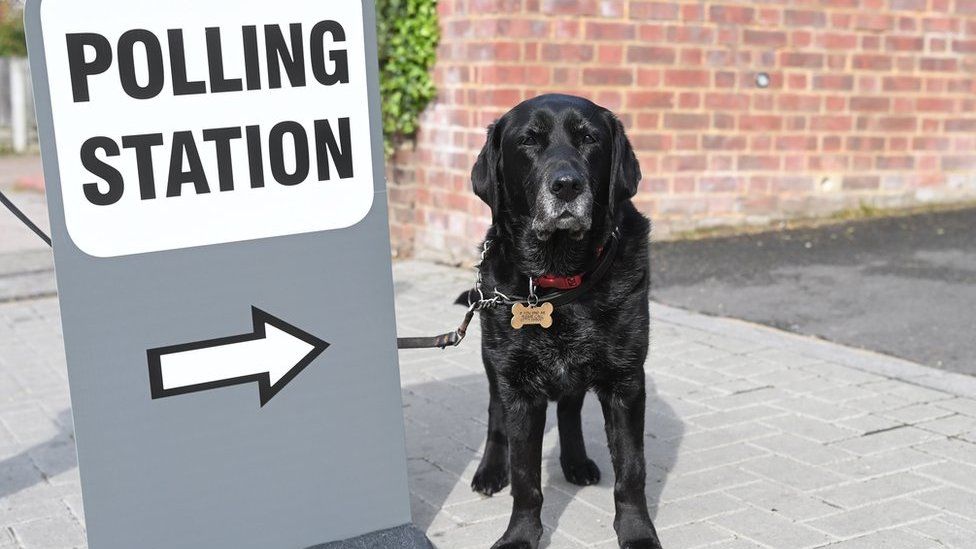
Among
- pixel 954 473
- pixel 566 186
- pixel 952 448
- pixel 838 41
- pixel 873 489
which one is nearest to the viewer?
pixel 566 186

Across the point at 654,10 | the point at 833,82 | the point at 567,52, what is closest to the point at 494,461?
the point at 567,52

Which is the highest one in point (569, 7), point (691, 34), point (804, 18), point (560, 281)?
point (569, 7)

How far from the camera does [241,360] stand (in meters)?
3.04

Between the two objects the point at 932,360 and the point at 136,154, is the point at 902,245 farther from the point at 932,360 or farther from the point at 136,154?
the point at 136,154

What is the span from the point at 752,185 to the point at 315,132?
6482 millimetres

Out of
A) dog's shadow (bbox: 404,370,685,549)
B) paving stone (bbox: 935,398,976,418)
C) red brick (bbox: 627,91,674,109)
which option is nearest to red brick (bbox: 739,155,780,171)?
red brick (bbox: 627,91,674,109)

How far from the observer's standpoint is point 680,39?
27.6 feet

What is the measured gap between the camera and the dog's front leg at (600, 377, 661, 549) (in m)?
3.37

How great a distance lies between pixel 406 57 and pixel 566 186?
5619mm

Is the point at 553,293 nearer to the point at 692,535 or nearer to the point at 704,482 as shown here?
the point at 692,535

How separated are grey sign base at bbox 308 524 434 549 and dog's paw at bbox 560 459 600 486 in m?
0.83

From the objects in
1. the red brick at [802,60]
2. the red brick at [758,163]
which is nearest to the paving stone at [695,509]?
the red brick at [758,163]

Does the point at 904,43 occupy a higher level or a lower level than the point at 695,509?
higher

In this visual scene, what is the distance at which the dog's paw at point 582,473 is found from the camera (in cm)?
397
